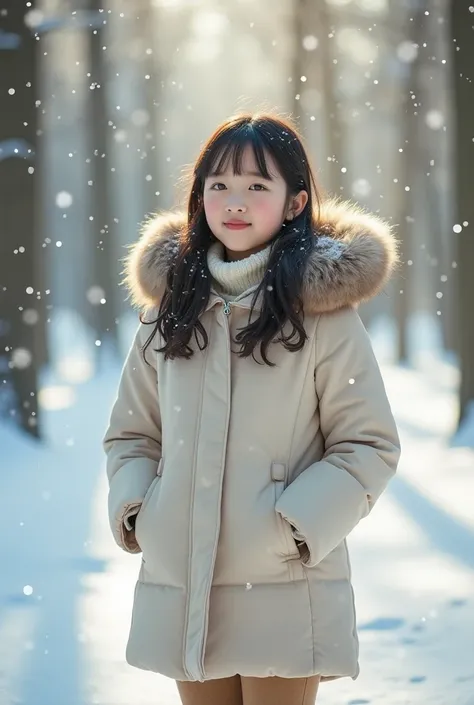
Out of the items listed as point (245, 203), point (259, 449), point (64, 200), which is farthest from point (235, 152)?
point (64, 200)

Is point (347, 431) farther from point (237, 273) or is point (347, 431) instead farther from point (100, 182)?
point (100, 182)

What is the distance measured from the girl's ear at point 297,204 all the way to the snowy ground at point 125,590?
2101 millimetres

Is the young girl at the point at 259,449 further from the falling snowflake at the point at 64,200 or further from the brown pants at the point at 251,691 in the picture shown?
the falling snowflake at the point at 64,200

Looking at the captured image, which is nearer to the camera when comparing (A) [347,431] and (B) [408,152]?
(A) [347,431]

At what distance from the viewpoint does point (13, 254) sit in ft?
31.7

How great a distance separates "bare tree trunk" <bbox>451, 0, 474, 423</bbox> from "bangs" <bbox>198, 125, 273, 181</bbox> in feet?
22.8

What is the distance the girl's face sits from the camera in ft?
7.65

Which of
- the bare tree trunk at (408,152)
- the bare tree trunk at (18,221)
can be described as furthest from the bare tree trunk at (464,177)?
the bare tree trunk at (18,221)

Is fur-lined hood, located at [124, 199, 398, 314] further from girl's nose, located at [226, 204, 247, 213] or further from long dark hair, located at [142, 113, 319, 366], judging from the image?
girl's nose, located at [226, 204, 247, 213]

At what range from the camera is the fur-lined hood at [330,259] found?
2.30 metres

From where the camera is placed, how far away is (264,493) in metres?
2.22

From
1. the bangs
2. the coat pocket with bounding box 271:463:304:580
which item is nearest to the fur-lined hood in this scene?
the bangs

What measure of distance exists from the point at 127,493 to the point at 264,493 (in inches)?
14.0

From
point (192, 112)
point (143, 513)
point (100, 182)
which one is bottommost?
point (192, 112)
